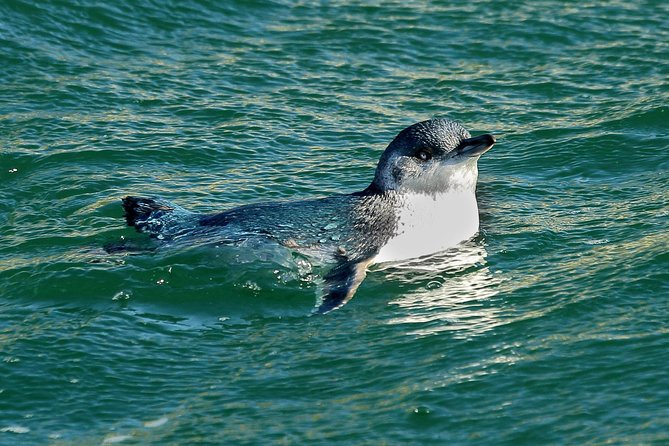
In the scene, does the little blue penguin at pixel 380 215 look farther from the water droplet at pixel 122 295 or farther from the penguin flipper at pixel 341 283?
the water droplet at pixel 122 295

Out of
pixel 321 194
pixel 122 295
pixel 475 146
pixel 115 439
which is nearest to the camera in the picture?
pixel 115 439

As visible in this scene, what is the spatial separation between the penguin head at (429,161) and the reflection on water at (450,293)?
0.62 m

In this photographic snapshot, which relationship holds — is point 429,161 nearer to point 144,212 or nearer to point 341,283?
point 341,283

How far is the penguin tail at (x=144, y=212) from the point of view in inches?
458

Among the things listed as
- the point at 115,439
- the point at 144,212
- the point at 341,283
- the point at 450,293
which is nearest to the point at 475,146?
the point at 450,293

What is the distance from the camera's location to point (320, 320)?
397 inches

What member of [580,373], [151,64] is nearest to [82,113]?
[151,64]

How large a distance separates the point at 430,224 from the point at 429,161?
0.57m

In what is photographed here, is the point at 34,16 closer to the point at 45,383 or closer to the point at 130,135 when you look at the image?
the point at 130,135

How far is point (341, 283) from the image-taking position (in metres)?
10.7

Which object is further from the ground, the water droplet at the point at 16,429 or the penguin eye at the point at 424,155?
the penguin eye at the point at 424,155

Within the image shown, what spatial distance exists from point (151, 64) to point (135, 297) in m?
6.60

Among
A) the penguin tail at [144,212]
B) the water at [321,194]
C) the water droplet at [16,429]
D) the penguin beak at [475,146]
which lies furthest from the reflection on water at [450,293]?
the water droplet at [16,429]

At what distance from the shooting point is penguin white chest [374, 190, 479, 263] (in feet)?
37.4
